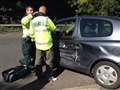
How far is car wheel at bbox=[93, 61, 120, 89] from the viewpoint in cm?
926

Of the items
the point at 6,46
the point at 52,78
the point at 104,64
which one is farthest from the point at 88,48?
the point at 6,46

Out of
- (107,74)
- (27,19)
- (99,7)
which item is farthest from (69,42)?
(99,7)

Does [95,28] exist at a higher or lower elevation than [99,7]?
lower

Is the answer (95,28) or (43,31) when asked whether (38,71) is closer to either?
(43,31)

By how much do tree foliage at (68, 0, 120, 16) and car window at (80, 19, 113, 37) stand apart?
45.4 feet

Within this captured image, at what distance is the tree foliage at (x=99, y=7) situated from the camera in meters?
24.2

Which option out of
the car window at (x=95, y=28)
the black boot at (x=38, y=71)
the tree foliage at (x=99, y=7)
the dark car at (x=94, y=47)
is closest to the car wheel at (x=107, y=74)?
the dark car at (x=94, y=47)

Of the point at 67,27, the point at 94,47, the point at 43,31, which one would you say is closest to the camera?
the point at 94,47

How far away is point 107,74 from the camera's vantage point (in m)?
9.39

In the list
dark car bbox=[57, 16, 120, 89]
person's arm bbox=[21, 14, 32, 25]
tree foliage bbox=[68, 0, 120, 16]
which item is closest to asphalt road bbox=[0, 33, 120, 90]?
dark car bbox=[57, 16, 120, 89]

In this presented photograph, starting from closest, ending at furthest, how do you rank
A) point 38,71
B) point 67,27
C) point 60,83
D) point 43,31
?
point 43,31 → point 60,83 → point 38,71 → point 67,27

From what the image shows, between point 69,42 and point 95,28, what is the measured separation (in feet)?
2.61

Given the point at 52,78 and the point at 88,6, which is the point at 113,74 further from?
the point at 88,6

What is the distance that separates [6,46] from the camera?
1681cm
